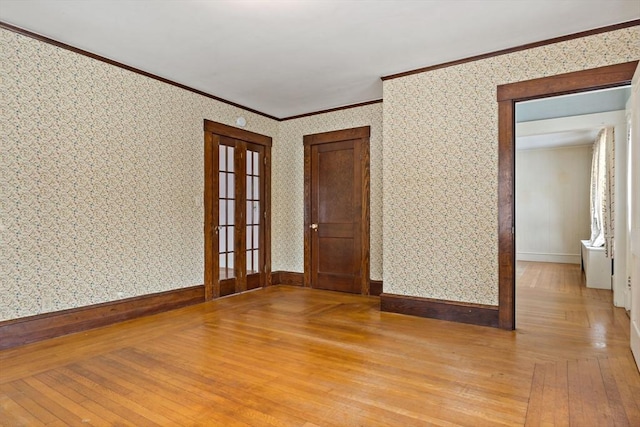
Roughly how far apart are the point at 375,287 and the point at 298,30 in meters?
3.51

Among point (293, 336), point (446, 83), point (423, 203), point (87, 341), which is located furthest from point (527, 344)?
point (87, 341)

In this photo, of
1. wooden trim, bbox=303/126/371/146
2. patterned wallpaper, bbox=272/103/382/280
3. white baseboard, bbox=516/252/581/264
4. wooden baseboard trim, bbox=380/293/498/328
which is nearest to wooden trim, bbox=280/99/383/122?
patterned wallpaper, bbox=272/103/382/280

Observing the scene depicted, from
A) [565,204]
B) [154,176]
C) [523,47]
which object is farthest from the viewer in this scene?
[565,204]

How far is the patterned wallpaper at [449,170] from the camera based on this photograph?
12.3 feet

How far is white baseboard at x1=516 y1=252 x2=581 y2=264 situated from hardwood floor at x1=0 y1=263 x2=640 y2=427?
491 cm

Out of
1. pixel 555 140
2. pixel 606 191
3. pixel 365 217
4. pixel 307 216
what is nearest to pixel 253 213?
pixel 307 216

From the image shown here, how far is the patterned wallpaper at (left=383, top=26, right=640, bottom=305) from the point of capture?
3.75 m

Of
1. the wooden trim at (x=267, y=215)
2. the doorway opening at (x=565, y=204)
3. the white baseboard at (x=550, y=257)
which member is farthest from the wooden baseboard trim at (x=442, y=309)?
the white baseboard at (x=550, y=257)

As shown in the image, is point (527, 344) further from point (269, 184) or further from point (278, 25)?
point (269, 184)

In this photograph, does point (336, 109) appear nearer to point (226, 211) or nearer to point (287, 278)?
point (226, 211)

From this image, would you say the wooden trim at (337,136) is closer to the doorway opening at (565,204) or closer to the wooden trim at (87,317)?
the doorway opening at (565,204)

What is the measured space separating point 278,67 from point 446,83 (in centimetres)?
187

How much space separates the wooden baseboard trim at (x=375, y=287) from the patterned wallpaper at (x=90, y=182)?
237cm

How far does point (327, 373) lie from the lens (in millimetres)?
2627
